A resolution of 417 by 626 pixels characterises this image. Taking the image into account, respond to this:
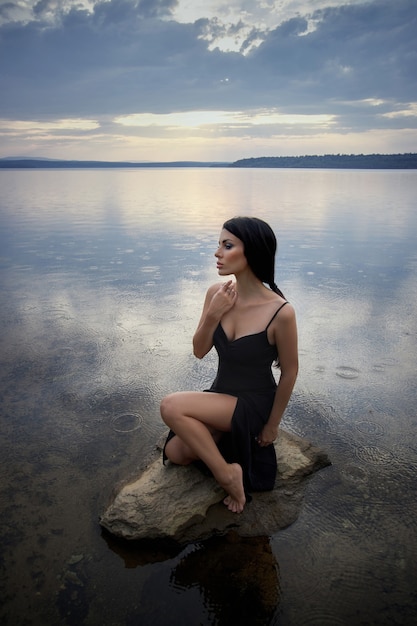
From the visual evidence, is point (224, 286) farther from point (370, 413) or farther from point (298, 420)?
point (370, 413)

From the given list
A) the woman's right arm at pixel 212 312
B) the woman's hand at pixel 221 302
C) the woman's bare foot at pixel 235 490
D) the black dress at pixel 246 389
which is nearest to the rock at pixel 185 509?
the woman's bare foot at pixel 235 490

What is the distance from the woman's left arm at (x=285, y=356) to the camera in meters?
2.74

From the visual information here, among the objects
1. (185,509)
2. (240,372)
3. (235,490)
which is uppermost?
(240,372)

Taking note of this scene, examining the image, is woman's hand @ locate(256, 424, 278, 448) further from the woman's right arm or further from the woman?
the woman's right arm

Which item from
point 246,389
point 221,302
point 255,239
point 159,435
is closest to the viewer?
point 255,239

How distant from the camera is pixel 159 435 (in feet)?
12.6

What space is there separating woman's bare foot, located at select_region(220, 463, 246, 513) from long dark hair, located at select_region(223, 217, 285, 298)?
4.17 feet

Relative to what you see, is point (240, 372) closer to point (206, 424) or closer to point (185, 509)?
point (206, 424)

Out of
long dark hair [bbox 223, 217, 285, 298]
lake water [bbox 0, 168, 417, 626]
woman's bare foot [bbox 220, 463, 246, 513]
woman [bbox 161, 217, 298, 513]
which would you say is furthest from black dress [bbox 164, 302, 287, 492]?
lake water [bbox 0, 168, 417, 626]

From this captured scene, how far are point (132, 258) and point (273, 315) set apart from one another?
8655 mm

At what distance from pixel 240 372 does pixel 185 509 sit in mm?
925

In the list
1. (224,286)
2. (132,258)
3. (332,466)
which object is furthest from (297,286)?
(224,286)

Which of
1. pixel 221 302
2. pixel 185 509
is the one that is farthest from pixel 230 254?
pixel 185 509

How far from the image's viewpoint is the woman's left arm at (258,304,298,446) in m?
2.74
